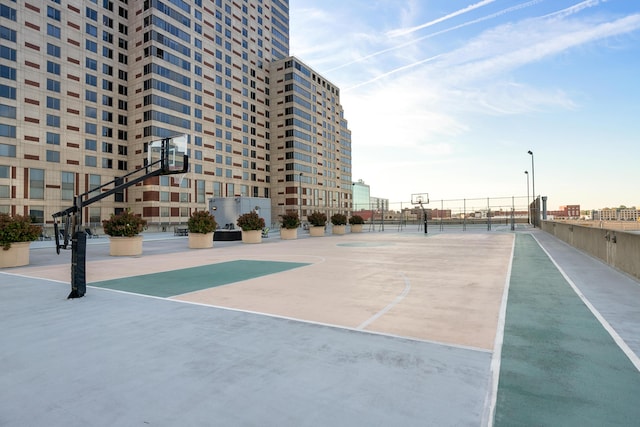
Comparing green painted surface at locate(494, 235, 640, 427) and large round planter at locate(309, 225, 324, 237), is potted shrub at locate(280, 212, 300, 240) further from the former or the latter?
green painted surface at locate(494, 235, 640, 427)

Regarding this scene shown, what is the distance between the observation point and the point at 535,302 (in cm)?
779

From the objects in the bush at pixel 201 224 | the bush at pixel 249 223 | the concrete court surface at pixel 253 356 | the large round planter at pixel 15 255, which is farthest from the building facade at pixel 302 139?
the concrete court surface at pixel 253 356

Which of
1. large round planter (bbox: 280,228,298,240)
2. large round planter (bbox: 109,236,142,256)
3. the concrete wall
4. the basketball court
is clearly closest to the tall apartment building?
large round planter (bbox: 280,228,298,240)

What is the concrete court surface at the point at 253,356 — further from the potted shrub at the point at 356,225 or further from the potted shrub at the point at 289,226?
the potted shrub at the point at 356,225

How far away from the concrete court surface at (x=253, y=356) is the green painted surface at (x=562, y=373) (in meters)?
0.29

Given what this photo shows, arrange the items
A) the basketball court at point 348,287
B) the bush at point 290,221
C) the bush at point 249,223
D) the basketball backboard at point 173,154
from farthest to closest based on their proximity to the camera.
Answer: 1. the bush at point 290,221
2. the bush at point 249,223
3. the basketball backboard at point 173,154
4. the basketball court at point 348,287

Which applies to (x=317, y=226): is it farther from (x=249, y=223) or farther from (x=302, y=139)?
(x=302, y=139)

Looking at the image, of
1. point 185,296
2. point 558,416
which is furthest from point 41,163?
point 558,416

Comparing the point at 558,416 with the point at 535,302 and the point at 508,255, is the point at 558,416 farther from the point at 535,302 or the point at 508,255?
the point at 508,255

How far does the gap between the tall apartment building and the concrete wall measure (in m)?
55.8

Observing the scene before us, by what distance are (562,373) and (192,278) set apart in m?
9.66

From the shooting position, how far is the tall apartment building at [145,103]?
158 ft

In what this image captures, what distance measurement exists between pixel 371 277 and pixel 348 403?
7.43 metres

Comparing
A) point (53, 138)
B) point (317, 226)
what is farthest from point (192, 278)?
point (53, 138)
